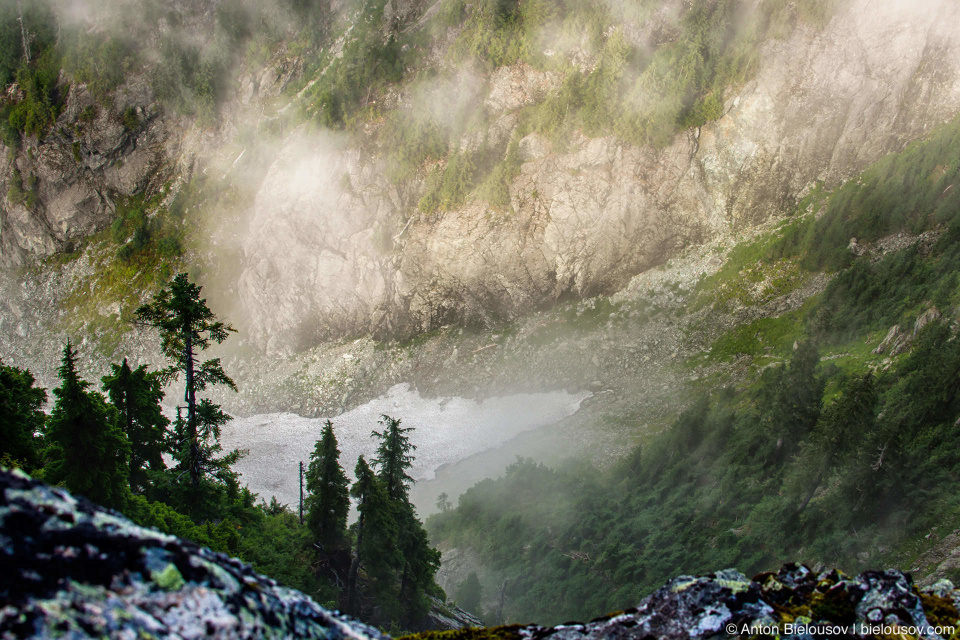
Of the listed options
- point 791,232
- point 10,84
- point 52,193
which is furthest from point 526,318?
point 10,84

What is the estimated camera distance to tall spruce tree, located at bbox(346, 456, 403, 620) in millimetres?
20406

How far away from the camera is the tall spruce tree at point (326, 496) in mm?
21078

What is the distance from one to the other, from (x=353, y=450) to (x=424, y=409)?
270 inches

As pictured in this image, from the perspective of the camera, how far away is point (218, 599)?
3.17 m

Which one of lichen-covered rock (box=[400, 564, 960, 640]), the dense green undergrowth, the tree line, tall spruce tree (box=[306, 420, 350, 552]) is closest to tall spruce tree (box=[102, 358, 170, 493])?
the tree line

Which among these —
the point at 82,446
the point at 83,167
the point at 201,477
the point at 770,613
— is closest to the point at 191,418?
the point at 201,477

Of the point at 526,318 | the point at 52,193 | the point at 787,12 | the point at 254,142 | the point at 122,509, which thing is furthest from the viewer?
the point at 52,193

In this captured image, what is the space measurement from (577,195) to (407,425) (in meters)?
25.0

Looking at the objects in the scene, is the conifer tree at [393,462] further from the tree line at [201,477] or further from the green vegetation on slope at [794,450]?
the green vegetation on slope at [794,450]

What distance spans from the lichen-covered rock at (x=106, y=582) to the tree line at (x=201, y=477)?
1194cm

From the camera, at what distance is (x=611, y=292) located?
155 ft

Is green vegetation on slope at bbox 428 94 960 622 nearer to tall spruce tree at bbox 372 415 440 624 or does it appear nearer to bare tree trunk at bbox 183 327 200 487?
tall spruce tree at bbox 372 415 440 624

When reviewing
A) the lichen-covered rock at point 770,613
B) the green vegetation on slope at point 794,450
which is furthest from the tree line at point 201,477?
the lichen-covered rock at point 770,613

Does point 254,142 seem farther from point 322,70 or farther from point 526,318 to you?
point 526,318
